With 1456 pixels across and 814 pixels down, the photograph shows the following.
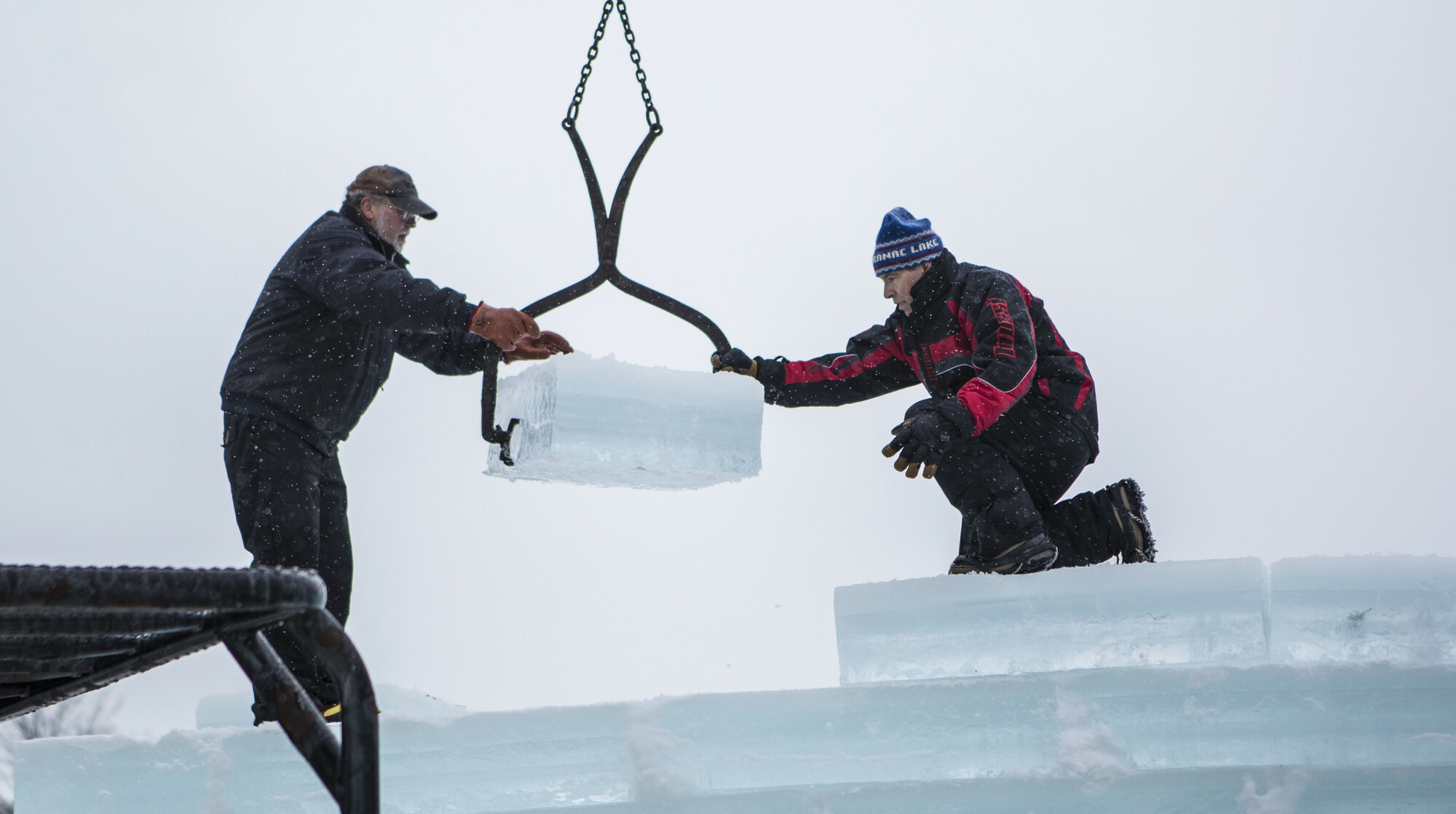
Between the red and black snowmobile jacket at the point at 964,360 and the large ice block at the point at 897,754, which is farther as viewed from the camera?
the red and black snowmobile jacket at the point at 964,360

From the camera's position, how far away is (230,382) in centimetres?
283

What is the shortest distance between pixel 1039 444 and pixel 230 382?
2.06 m

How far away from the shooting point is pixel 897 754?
2.14 m

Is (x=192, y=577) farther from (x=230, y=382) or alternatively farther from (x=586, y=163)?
(x=586, y=163)

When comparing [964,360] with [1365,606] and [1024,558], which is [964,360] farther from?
[1365,606]

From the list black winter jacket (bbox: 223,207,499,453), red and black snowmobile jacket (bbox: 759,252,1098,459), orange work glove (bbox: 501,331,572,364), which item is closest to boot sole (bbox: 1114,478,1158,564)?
red and black snowmobile jacket (bbox: 759,252,1098,459)

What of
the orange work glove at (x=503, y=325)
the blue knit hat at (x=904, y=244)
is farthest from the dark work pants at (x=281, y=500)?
the blue knit hat at (x=904, y=244)

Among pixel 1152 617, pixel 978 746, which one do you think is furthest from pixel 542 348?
pixel 1152 617

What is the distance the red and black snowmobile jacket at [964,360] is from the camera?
2.95 m

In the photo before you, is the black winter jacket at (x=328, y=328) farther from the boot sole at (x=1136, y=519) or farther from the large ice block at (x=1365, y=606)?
the large ice block at (x=1365, y=606)

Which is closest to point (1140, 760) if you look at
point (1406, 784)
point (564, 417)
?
point (1406, 784)

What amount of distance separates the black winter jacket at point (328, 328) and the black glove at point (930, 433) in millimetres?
1058

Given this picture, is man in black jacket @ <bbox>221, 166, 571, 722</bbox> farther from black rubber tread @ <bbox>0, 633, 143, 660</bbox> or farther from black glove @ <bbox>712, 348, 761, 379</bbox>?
black rubber tread @ <bbox>0, 633, 143, 660</bbox>

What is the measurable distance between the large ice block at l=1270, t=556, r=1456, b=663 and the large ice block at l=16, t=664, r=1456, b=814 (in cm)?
31
